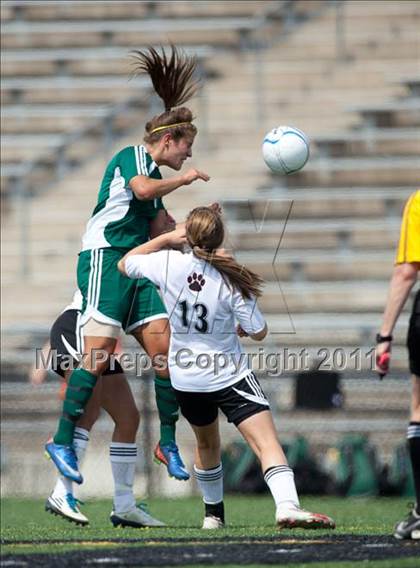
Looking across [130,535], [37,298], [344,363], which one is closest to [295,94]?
[37,298]

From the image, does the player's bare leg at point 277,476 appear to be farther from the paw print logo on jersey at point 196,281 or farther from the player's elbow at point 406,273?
the player's elbow at point 406,273

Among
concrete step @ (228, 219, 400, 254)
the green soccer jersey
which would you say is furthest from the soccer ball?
concrete step @ (228, 219, 400, 254)

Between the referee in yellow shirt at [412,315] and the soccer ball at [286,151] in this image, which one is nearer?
the referee in yellow shirt at [412,315]

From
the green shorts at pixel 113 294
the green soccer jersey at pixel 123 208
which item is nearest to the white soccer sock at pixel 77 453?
the green shorts at pixel 113 294

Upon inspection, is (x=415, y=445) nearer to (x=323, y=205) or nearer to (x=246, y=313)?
(x=246, y=313)

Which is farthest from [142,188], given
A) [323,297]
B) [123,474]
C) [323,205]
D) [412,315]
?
[323,205]

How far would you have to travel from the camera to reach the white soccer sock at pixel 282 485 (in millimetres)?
7305

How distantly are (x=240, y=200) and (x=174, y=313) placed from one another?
9.54 meters

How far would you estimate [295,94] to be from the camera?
18.5 m

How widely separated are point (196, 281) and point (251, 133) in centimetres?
1106

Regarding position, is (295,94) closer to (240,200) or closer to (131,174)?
(240,200)

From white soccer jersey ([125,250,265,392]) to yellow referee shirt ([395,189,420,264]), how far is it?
0.96m

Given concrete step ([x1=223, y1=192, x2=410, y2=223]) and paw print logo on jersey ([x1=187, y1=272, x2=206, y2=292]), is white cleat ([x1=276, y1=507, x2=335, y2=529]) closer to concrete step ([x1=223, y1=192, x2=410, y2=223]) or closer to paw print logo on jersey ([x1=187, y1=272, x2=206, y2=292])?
paw print logo on jersey ([x1=187, y1=272, x2=206, y2=292])

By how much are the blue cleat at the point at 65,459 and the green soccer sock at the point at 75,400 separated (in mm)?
40
